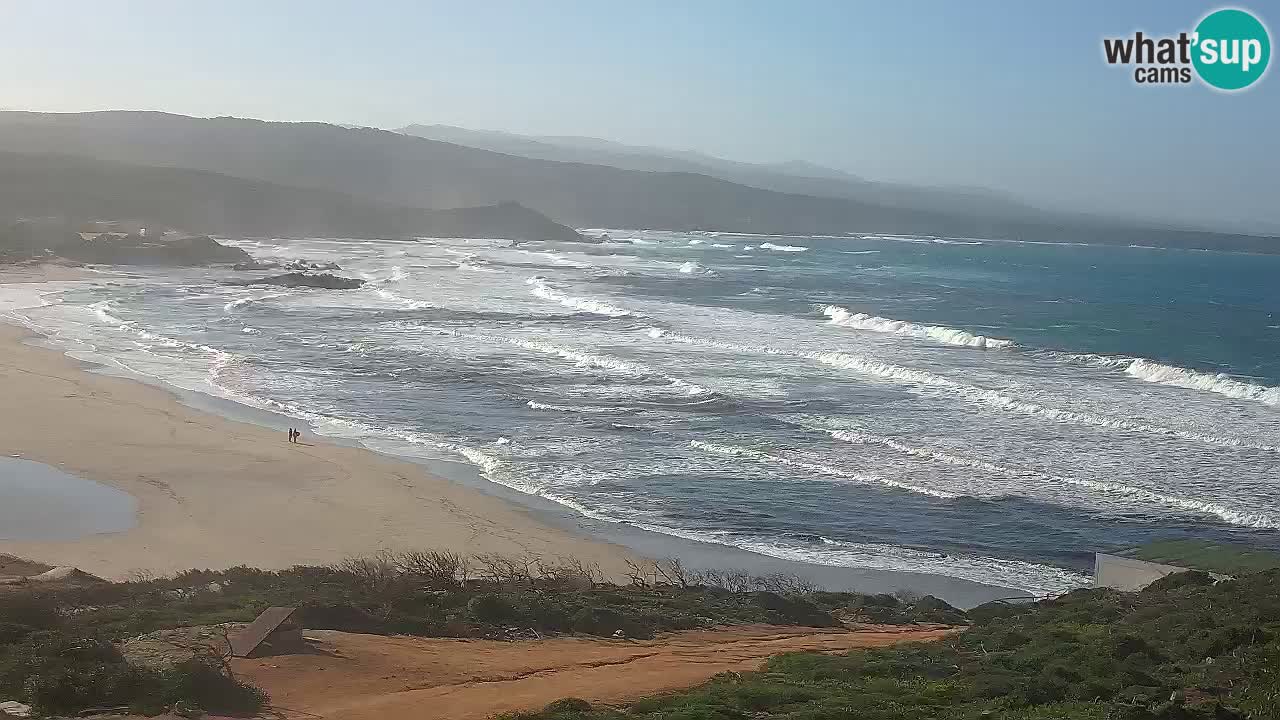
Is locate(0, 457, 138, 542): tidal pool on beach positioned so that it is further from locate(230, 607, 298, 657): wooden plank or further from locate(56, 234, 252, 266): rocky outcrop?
locate(56, 234, 252, 266): rocky outcrop

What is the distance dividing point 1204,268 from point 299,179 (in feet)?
371

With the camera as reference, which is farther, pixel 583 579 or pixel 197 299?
pixel 197 299

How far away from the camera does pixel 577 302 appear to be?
53344 millimetres

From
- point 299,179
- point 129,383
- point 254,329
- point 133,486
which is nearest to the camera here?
point 133,486

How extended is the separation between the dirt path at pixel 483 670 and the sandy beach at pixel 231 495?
4.63m

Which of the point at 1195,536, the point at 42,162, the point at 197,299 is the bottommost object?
the point at 1195,536

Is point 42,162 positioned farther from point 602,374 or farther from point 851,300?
point 602,374

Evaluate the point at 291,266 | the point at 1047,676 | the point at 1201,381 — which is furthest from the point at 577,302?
the point at 1047,676

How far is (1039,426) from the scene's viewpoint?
26.4 m

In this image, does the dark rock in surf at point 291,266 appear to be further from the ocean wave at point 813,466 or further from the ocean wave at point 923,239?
the ocean wave at point 923,239

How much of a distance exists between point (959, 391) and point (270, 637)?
23.6 metres

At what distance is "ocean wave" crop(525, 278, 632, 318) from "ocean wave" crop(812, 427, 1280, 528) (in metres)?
24.0

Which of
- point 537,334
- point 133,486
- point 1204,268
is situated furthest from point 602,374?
point 1204,268

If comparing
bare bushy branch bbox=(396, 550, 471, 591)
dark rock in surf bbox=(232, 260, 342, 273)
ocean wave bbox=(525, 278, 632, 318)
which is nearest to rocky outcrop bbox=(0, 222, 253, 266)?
dark rock in surf bbox=(232, 260, 342, 273)
